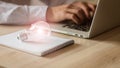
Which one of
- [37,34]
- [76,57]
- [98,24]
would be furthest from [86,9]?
[76,57]

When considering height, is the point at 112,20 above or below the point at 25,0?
above

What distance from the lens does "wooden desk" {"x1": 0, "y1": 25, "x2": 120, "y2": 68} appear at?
0.84 m

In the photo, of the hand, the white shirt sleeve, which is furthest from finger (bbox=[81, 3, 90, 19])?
the white shirt sleeve

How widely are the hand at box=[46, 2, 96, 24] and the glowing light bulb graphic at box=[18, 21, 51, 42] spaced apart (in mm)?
191

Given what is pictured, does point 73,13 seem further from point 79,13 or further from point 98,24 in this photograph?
point 98,24

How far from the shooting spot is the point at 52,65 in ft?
2.75

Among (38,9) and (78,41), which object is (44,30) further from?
(38,9)

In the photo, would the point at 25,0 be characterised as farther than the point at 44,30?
Yes

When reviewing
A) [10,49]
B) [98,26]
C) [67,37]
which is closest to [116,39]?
[98,26]

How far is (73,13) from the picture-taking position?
4.28ft

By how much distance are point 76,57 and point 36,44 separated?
6.7 inches

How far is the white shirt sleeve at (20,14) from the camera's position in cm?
132

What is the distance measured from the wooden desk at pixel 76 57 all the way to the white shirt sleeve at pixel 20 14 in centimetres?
34

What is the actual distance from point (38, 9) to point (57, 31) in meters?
0.28
